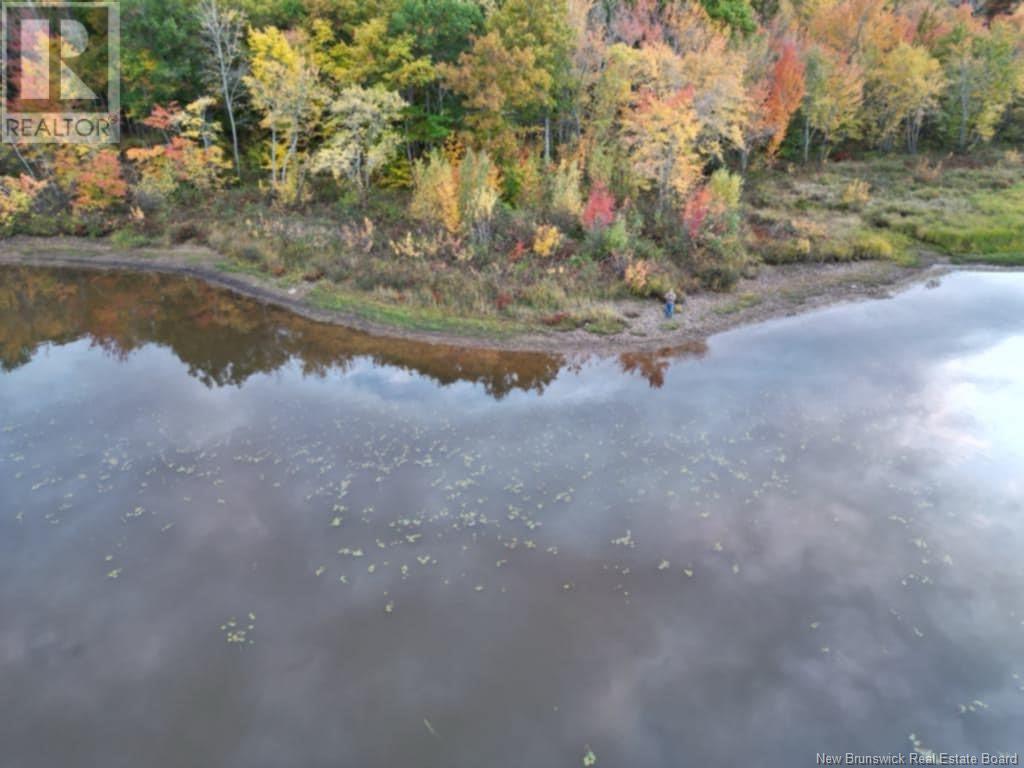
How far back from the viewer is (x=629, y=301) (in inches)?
1045

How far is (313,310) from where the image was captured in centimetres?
2661

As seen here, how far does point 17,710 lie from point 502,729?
8.25 metres

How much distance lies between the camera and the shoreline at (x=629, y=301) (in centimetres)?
2381

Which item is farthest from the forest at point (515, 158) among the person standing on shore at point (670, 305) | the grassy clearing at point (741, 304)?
the person standing on shore at point (670, 305)

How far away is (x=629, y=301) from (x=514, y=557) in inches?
597

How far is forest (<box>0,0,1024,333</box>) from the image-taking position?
28.9 metres

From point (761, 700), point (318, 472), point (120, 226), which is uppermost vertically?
point (120, 226)

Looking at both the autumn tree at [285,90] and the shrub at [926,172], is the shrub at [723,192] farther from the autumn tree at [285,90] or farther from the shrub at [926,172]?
the autumn tree at [285,90]

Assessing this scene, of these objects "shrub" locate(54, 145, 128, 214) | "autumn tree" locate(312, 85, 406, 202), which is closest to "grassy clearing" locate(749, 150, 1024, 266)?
"autumn tree" locate(312, 85, 406, 202)

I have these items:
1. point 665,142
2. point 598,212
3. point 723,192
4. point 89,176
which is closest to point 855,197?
point 723,192

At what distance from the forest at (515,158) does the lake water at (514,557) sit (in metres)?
7.00

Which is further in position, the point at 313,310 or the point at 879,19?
the point at 879,19

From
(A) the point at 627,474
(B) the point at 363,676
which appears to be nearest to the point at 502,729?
(B) the point at 363,676

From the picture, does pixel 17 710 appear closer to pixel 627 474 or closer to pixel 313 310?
pixel 627 474
